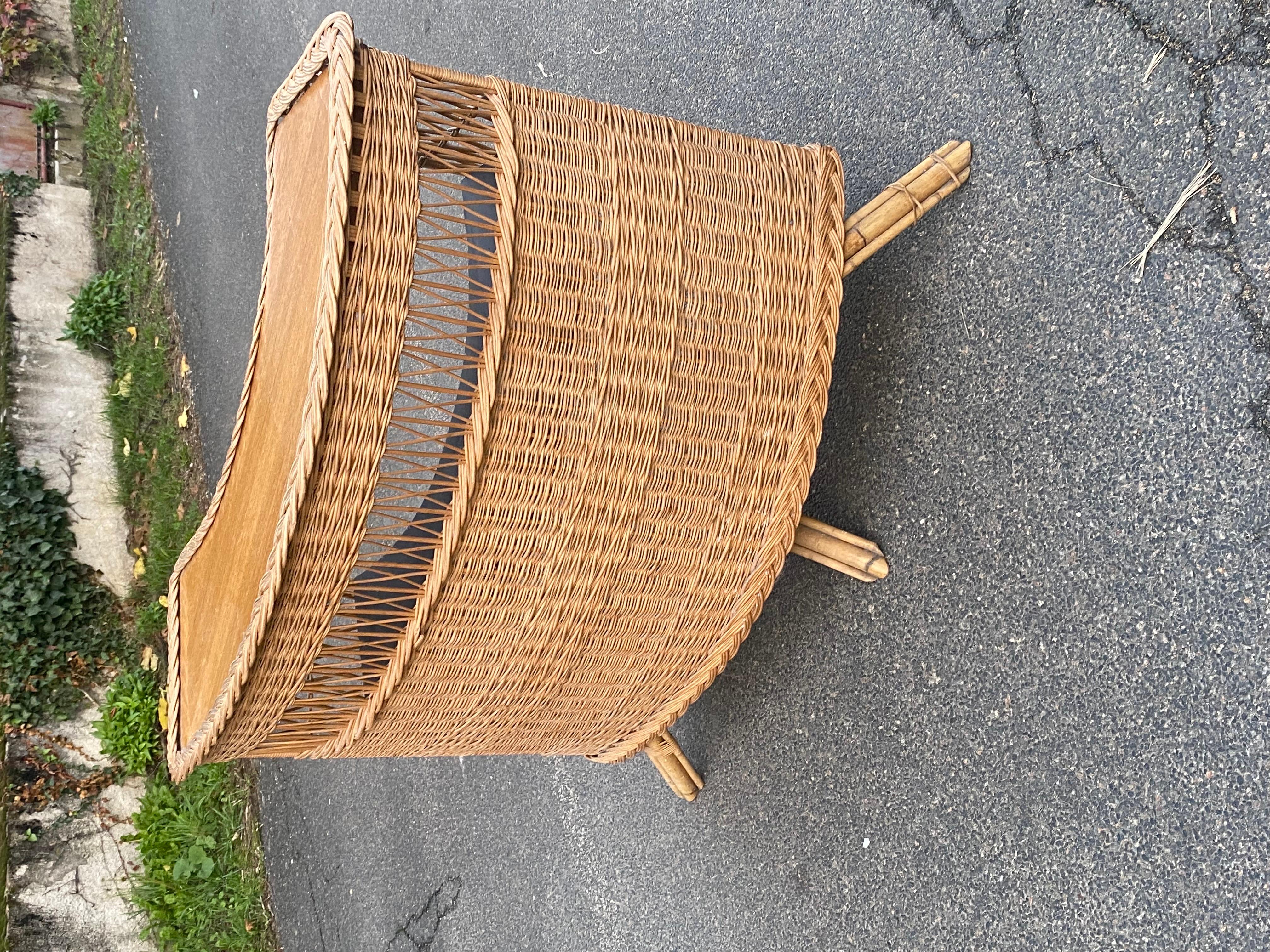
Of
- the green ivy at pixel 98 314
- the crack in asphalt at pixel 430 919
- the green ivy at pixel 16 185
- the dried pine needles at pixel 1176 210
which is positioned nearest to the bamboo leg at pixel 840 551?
the dried pine needles at pixel 1176 210

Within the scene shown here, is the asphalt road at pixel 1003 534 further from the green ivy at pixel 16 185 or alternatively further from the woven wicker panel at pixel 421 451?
the green ivy at pixel 16 185

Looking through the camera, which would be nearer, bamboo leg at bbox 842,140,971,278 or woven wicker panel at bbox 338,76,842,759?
woven wicker panel at bbox 338,76,842,759

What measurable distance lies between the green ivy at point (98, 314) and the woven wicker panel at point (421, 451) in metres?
3.38

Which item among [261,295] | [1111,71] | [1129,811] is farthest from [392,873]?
[1111,71]

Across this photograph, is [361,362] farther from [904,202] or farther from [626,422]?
[904,202]

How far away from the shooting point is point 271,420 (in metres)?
1.39

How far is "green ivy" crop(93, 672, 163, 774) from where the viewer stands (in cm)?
341

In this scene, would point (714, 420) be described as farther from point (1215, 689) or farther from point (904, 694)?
point (1215, 689)

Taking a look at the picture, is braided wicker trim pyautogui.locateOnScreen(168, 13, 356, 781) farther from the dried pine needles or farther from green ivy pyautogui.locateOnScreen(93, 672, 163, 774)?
green ivy pyautogui.locateOnScreen(93, 672, 163, 774)

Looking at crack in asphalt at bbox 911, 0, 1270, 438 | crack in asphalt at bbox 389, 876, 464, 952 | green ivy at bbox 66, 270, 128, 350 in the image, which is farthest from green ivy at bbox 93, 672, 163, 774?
crack in asphalt at bbox 911, 0, 1270, 438

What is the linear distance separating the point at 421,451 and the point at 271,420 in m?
0.30

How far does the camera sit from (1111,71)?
51.3 inches

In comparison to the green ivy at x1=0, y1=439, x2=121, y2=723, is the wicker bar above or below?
above

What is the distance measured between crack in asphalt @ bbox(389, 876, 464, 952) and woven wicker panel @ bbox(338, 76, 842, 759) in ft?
4.15
